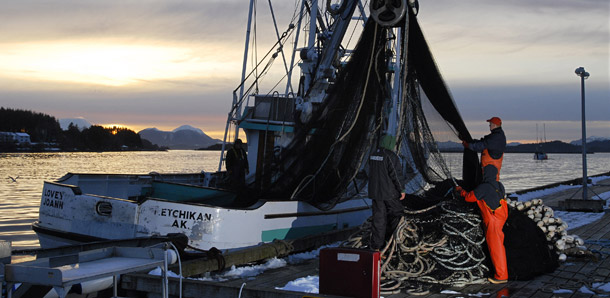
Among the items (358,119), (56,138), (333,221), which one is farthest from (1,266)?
(56,138)

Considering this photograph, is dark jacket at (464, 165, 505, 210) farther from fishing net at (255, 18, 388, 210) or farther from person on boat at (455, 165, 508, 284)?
fishing net at (255, 18, 388, 210)

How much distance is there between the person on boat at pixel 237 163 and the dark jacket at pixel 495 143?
19.5 feet

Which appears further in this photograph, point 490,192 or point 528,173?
point 528,173

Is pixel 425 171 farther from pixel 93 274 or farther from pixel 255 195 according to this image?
pixel 93 274

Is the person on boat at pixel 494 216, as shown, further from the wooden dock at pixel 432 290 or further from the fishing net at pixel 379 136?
the fishing net at pixel 379 136

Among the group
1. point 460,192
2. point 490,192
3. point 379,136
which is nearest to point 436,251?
point 490,192

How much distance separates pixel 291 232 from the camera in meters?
10.4

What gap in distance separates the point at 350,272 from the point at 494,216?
2.50 meters

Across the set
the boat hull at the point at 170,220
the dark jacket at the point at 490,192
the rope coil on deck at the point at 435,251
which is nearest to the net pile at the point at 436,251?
the rope coil on deck at the point at 435,251

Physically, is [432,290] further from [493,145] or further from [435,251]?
[493,145]

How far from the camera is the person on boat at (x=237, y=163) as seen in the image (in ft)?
39.5

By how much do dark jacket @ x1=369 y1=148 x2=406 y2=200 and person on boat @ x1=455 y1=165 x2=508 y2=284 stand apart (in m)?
1.04

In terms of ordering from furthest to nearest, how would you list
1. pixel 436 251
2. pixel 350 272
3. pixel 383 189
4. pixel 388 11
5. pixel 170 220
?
pixel 170 220 < pixel 388 11 < pixel 383 189 < pixel 436 251 < pixel 350 272

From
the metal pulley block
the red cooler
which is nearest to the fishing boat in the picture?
the metal pulley block
